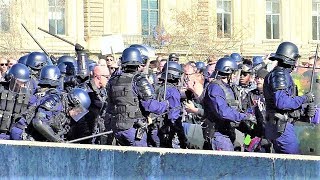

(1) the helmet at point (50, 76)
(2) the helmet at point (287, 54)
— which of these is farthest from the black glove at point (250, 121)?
(1) the helmet at point (50, 76)


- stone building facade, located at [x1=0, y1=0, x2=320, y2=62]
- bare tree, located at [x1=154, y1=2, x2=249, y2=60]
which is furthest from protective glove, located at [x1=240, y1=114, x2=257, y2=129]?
bare tree, located at [x1=154, y1=2, x2=249, y2=60]

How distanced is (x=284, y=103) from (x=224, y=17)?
99.0 feet

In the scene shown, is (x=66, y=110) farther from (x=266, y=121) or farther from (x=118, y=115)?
(x=266, y=121)

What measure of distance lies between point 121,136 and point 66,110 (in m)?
0.87

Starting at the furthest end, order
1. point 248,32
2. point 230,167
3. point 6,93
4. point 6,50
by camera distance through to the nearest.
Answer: point 248,32 < point 6,50 < point 6,93 < point 230,167

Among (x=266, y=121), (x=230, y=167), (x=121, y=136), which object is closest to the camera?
(x=230, y=167)

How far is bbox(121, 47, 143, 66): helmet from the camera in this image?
12.5 metres

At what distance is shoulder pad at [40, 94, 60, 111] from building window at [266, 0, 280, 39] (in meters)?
30.4

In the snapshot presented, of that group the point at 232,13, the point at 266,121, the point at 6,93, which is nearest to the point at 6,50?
the point at 232,13

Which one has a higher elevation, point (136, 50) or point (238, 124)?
point (136, 50)

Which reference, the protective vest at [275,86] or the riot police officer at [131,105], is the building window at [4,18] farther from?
the protective vest at [275,86]

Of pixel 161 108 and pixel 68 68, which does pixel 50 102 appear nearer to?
pixel 161 108

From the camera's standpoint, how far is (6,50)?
31.8m

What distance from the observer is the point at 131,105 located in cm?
1225
